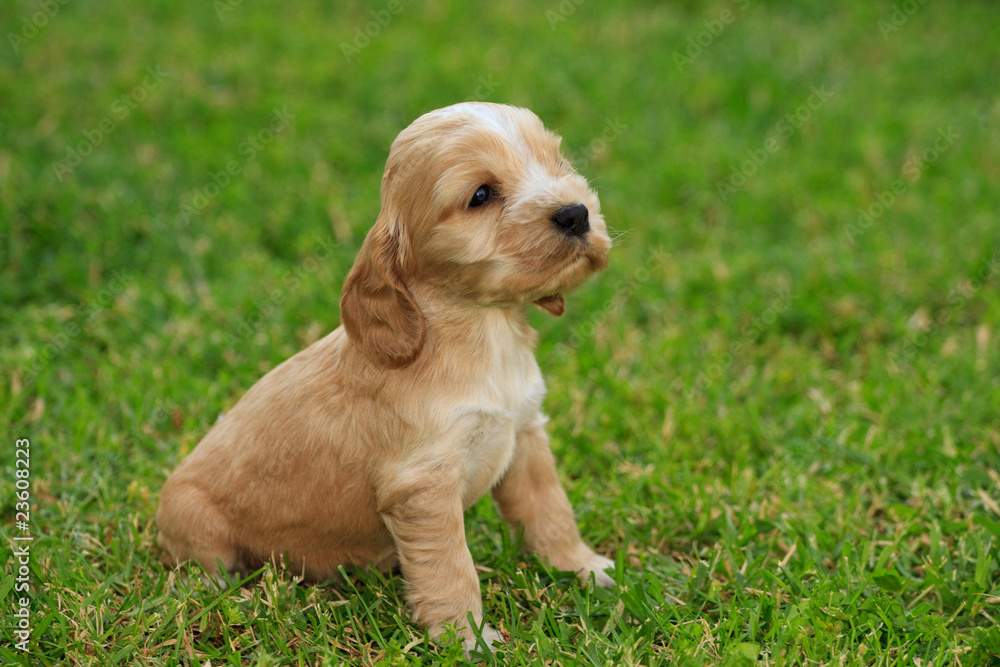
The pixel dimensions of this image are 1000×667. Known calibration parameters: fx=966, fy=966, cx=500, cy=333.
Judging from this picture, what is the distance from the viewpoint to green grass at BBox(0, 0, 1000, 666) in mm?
3211

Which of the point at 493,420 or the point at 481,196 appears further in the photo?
the point at 493,420

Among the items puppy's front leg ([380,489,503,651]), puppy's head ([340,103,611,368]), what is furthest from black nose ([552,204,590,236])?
puppy's front leg ([380,489,503,651])

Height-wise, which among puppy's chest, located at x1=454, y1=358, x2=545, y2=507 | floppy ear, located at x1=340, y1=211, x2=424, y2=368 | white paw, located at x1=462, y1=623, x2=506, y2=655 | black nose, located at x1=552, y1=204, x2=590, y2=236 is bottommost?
white paw, located at x1=462, y1=623, x2=506, y2=655

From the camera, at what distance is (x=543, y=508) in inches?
136

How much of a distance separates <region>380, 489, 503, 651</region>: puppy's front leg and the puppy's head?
438 millimetres

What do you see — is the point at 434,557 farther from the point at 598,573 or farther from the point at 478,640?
the point at 598,573

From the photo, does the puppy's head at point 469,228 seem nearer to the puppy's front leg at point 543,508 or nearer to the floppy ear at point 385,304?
the floppy ear at point 385,304

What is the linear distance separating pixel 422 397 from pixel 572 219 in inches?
28.0

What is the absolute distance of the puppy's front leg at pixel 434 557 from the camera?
2908 mm

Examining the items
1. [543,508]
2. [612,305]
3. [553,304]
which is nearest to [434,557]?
[543,508]

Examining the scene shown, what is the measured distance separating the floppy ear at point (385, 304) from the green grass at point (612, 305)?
0.93 metres

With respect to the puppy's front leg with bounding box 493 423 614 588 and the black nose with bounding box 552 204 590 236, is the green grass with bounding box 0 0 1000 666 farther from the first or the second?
the black nose with bounding box 552 204 590 236

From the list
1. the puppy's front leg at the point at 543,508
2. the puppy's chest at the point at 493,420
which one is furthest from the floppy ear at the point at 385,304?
the puppy's front leg at the point at 543,508

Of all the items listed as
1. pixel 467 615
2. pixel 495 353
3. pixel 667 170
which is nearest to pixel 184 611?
pixel 467 615
